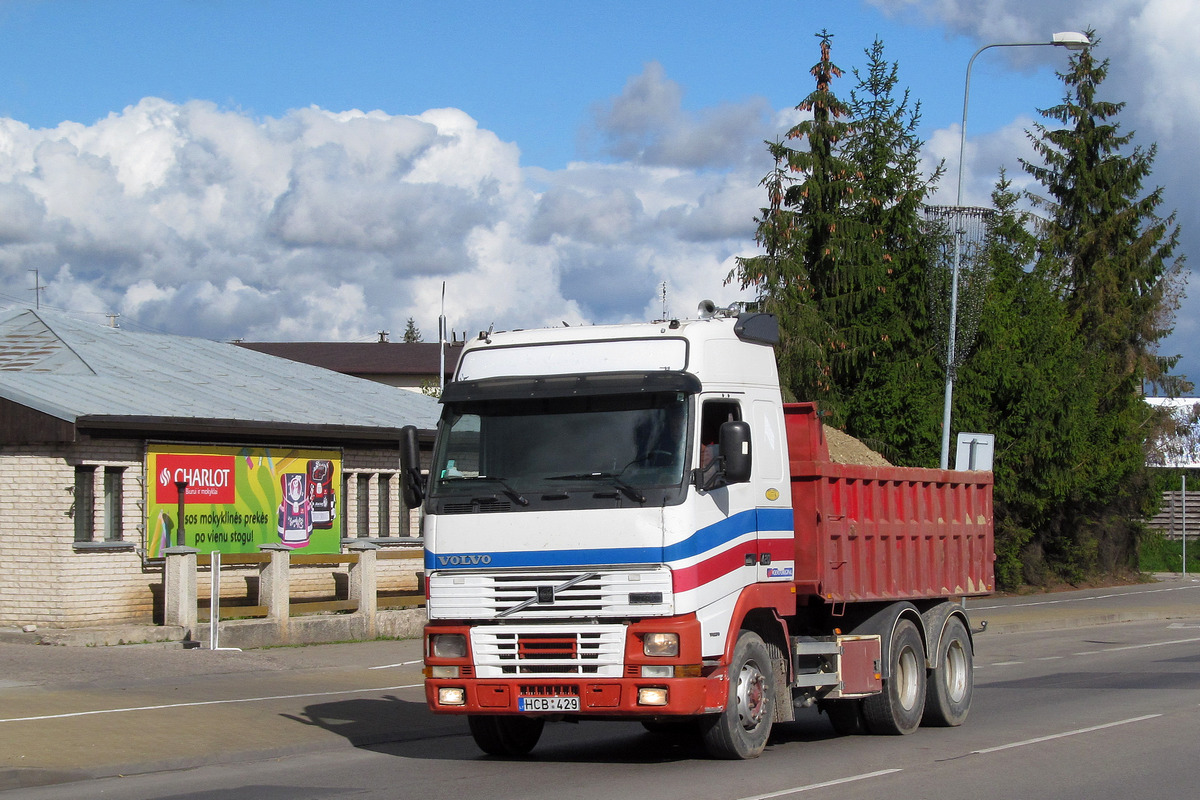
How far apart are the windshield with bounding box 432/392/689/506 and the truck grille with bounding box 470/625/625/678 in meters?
0.96

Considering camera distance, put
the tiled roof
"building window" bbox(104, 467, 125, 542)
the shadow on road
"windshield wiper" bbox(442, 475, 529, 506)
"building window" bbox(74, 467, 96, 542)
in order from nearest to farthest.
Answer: "windshield wiper" bbox(442, 475, 529, 506)
the shadow on road
"building window" bbox(74, 467, 96, 542)
"building window" bbox(104, 467, 125, 542)
the tiled roof

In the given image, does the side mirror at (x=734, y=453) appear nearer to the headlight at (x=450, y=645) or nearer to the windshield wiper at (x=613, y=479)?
the windshield wiper at (x=613, y=479)

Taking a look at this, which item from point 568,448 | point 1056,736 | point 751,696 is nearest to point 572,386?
point 568,448

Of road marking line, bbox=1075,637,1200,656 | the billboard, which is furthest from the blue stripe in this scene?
road marking line, bbox=1075,637,1200,656

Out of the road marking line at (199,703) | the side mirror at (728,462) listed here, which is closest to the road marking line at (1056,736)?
the side mirror at (728,462)

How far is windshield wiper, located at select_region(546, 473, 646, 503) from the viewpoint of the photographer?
1005cm

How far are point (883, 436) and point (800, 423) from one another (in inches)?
1019

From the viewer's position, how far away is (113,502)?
789 inches

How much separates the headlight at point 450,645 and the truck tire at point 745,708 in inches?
73.3

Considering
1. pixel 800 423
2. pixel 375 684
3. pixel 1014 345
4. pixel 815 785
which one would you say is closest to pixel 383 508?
pixel 375 684

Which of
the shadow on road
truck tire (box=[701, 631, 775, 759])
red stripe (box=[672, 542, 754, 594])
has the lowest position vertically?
the shadow on road

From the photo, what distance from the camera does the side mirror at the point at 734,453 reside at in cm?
1012

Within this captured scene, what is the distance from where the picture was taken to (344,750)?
12.5 meters

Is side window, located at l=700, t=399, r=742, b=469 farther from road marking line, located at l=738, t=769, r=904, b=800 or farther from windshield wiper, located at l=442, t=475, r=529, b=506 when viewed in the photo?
road marking line, located at l=738, t=769, r=904, b=800
